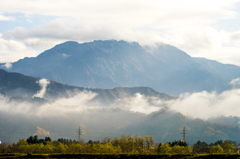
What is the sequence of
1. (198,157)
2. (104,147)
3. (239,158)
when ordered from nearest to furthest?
(239,158)
(198,157)
(104,147)

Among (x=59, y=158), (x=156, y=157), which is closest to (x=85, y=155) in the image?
(x=59, y=158)

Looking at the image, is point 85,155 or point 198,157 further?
point 85,155

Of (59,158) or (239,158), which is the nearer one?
(239,158)

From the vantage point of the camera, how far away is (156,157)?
12700cm

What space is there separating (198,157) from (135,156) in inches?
1133

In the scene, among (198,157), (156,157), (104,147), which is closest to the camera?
(198,157)

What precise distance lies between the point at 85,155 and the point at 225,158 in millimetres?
64241

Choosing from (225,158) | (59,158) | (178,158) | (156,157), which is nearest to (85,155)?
(59,158)

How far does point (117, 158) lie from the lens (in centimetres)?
13012

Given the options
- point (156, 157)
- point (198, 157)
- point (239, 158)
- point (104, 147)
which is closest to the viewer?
point (239, 158)

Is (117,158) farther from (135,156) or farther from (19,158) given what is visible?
(19,158)

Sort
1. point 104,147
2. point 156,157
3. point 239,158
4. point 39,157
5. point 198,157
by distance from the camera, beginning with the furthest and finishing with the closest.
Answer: point 104,147 → point 39,157 → point 156,157 → point 198,157 → point 239,158

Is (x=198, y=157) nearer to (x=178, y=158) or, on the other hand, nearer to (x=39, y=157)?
(x=178, y=158)

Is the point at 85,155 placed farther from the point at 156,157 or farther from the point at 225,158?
the point at 225,158
